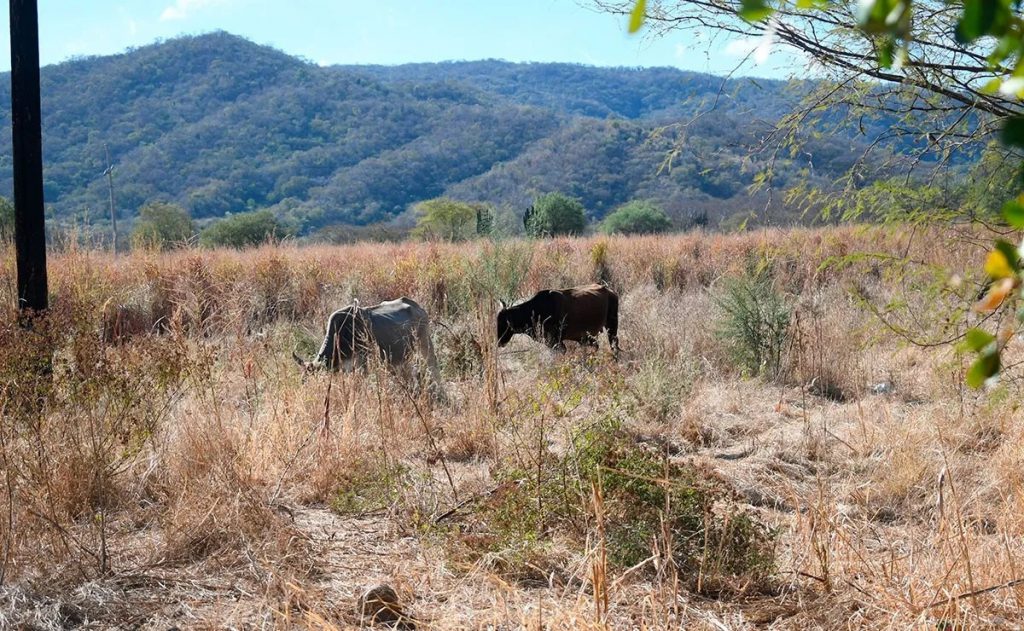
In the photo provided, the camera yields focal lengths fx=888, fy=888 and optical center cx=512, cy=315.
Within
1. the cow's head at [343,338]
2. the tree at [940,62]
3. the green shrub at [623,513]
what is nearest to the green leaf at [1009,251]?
the tree at [940,62]

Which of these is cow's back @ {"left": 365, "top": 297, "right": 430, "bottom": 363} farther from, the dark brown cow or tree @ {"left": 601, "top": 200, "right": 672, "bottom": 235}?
tree @ {"left": 601, "top": 200, "right": 672, "bottom": 235}

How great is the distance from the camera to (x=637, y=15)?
2.90 ft

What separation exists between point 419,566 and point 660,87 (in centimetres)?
13089

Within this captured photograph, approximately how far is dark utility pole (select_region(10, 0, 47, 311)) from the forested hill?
39830 millimetres

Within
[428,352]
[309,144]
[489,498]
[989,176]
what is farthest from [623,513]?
[309,144]

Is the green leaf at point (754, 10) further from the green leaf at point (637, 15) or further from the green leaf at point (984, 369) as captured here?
the green leaf at point (984, 369)

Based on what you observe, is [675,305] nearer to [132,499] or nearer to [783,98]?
[783,98]

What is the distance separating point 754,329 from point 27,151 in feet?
25.4

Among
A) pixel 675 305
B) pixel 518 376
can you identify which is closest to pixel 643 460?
pixel 518 376

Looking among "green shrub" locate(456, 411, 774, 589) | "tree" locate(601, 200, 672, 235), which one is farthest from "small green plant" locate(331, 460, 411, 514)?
"tree" locate(601, 200, 672, 235)

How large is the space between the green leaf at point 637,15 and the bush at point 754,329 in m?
9.69

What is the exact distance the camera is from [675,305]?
1434 cm

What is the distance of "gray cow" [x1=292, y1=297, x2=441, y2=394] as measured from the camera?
8.20m

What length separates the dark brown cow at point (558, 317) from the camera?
35.5 ft
